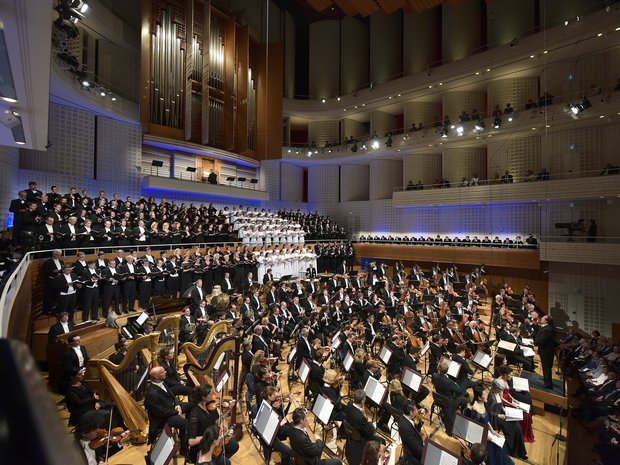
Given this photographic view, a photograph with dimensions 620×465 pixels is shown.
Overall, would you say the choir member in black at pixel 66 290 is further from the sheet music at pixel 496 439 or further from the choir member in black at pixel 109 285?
the sheet music at pixel 496 439

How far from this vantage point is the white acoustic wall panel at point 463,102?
19875mm

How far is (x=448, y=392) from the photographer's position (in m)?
5.88

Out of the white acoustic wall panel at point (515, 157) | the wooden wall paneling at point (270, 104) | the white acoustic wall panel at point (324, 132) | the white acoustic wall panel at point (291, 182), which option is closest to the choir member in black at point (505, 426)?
the white acoustic wall panel at point (515, 157)

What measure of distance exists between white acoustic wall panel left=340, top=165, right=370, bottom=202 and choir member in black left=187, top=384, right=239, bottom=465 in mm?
20832

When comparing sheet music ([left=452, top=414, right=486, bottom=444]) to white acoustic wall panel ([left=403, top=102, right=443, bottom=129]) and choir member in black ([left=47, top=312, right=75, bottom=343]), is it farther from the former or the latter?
white acoustic wall panel ([left=403, top=102, right=443, bottom=129])

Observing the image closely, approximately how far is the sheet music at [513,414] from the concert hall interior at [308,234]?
0.13 ft

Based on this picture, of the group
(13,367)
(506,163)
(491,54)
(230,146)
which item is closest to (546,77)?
(491,54)

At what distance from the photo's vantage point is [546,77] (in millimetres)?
16516

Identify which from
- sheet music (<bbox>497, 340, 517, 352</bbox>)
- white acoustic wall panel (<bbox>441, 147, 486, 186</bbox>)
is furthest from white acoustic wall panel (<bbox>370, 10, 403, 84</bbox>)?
sheet music (<bbox>497, 340, 517, 352</bbox>)

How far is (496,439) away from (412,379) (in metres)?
1.31

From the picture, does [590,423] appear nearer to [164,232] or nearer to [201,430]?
[201,430]

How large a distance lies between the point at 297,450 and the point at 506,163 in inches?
702

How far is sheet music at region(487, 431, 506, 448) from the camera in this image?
468cm

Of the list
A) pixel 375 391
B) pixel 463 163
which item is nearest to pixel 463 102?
pixel 463 163
